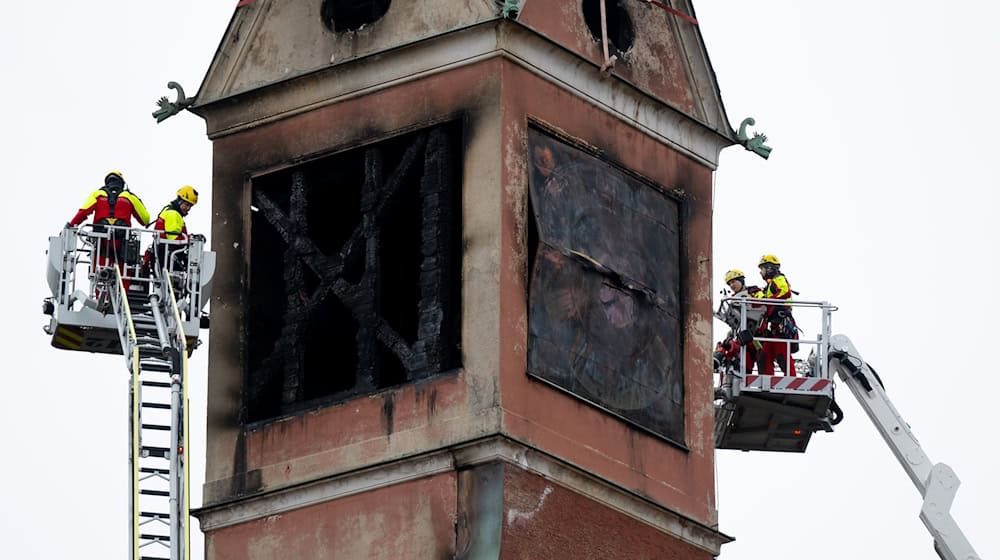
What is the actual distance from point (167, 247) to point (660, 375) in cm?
717

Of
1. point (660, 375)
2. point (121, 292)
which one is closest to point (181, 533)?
point (121, 292)

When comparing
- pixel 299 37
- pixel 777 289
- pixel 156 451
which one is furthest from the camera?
pixel 777 289

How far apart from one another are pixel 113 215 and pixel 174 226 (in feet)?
2.80

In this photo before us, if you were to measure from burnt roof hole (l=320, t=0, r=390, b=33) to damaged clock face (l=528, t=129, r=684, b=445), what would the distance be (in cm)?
309

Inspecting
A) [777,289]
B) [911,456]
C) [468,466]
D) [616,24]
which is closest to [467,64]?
[616,24]

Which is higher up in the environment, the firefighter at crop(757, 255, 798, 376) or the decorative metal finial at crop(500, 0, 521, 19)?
the decorative metal finial at crop(500, 0, 521, 19)

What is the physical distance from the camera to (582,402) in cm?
5778

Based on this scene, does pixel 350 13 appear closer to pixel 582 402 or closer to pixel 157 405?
pixel 582 402

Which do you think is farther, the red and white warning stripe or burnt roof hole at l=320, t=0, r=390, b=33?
the red and white warning stripe

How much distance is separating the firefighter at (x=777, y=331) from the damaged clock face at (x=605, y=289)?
4.19 m

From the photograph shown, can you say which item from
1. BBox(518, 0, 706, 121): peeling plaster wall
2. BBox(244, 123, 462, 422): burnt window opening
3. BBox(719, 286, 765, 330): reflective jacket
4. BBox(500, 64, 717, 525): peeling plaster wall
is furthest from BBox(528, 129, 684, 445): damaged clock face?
BBox(719, 286, 765, 330): reflective jacket

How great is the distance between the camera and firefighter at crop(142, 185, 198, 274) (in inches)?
2290

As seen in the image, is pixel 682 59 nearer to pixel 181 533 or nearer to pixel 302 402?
pixel 302 402

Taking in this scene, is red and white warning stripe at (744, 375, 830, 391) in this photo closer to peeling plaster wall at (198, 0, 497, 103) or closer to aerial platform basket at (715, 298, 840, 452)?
aerial platform basket at (715, 298, 840, 452)
